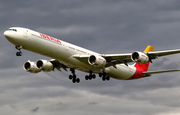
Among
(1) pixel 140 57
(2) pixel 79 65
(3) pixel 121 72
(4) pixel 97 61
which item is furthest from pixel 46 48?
(3) pixel 121 72

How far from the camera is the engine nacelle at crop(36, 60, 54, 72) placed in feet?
172

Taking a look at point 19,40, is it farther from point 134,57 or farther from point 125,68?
point 125,68

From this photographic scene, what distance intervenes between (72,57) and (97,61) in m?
4.07

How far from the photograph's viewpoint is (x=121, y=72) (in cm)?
5634

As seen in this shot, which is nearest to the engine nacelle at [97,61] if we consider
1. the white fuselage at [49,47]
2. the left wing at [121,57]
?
the left wing at [121,57]

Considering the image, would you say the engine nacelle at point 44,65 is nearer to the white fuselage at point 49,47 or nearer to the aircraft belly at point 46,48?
the white fuselage at point 49,47

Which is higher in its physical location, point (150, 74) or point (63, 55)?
point (150, 74)

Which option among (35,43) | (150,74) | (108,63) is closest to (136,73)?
(150,74)

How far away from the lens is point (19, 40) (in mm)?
42219

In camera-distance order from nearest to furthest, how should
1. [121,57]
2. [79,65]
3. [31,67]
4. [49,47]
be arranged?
[49,47] → [121,57] → [79,65] → [31,67]

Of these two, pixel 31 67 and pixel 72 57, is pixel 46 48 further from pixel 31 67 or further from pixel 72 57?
pixel 31 67

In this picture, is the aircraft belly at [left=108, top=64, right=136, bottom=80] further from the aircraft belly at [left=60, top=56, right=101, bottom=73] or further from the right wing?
the right wing

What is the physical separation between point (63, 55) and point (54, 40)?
8.98 ft

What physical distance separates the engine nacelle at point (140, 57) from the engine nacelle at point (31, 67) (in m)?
18.5
